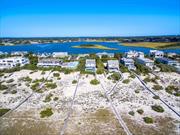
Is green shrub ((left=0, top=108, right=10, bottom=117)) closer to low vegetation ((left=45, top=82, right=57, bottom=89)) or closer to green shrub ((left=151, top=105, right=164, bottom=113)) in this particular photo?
low vegetation ((left=45, top=82, right=57, bottom=89))

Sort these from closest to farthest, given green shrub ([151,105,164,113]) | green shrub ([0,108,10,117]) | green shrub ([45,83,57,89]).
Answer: green shrub ([0,108,10,117]) < green shrub ([151,105,164,113]) < green shrub ([45,83,57,89])

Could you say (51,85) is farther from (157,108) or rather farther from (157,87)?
(157,87)

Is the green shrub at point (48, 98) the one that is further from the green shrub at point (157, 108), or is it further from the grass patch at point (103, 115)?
the green shrub at point (157, 108)

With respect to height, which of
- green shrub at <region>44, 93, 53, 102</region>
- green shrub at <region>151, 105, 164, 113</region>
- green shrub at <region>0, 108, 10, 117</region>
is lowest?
green shrub at <region>151, 105, 164, 113</region>

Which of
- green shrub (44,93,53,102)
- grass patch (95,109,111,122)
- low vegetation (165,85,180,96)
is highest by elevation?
Result: green shrub (44,93,53,102)

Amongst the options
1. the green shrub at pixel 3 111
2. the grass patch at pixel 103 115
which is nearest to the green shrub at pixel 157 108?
the grass patch at pixel 103 115

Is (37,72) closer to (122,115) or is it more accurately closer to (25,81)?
(25,81)

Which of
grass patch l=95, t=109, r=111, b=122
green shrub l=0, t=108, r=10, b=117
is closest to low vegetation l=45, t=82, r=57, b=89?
green shrub l=0, t=108, r=10, b=117

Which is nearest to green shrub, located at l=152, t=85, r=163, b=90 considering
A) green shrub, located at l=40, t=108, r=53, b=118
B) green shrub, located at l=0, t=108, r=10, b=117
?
green shrub, located at l=40, t=108, r=53, b=118

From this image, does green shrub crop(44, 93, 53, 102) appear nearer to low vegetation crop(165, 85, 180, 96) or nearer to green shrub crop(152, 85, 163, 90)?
green shrub crop(152, 85, 163, 90)

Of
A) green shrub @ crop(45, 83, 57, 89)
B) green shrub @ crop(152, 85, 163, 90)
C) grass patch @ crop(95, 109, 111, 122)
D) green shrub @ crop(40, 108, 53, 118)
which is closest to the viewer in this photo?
grass patch @ crop(95, 109, 111, 122)

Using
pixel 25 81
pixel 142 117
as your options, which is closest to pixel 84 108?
pixel 142 117

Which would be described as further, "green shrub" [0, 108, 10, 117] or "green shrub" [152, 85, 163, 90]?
"green shrub" [152, 85, 163, 90]

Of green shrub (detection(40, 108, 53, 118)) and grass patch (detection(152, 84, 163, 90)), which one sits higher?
green shrub (detection(40, 108, 53, 118))
